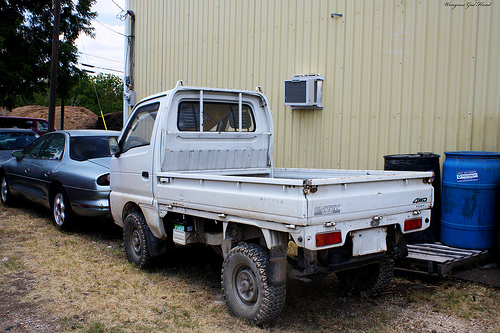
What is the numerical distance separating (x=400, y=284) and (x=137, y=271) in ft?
10.00

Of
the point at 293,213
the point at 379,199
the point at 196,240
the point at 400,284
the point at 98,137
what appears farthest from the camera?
the point at 98,137

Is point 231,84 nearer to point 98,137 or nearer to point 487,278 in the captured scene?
point 98,137

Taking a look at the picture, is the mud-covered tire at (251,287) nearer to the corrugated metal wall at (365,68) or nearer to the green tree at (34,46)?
the corrugated metal wall at (365,68)

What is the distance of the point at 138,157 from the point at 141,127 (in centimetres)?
40

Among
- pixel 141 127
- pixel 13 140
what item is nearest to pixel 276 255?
pixel 141 127

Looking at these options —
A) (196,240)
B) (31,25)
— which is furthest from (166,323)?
(31,25)

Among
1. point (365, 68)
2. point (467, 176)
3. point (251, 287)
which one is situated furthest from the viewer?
point (365, 68)

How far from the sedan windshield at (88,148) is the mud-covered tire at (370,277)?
14.9ft

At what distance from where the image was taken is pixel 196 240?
15.0ft

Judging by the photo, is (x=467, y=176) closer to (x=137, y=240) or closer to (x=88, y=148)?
(x=137, y=240)

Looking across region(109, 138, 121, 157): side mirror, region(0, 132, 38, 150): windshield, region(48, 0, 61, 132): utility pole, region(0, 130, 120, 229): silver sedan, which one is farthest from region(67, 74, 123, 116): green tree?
region(109, 138, 121, 157): side mirror

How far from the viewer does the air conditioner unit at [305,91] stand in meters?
7.24

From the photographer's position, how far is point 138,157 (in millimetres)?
5133

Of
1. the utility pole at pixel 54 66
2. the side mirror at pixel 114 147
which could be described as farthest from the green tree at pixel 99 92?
the side mirror at pixel 114 147
